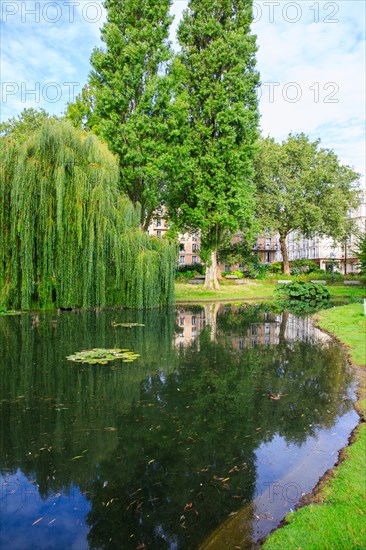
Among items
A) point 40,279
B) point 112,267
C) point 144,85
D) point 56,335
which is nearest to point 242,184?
point 144,85

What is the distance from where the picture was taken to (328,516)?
306 cm

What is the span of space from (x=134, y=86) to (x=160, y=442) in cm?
2241

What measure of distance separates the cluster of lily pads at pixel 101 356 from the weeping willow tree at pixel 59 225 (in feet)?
21.4

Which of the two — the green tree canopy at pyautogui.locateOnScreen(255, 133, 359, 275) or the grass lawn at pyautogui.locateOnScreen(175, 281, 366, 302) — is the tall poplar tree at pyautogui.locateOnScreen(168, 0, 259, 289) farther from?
the green tree canopy at pyautogui.locateOnScreen(255, 133, 359, 275)

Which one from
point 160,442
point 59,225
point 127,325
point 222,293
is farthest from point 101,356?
point 222,293

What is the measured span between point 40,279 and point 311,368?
1076 cm

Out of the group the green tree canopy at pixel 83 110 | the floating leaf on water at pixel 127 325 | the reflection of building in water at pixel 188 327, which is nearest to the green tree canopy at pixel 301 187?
the green tree canopy at pixel 83 110

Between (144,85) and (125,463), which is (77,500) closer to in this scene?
(125,463)

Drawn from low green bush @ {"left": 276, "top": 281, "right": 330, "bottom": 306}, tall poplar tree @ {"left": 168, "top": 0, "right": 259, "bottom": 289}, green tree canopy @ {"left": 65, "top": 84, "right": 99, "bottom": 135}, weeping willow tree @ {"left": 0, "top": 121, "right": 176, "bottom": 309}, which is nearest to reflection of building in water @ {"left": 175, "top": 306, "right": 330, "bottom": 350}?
weeping willow tree @ {"left": 0, "top": 121, "right": 176, "bottom": 309}

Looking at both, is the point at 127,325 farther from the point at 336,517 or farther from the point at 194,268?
the point at 194,268

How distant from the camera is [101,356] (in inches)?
322

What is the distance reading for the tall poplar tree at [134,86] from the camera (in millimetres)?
22047

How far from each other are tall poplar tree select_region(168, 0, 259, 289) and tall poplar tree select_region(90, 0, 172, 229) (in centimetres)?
172

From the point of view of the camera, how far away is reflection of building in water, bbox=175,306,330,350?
10792 millimetres
